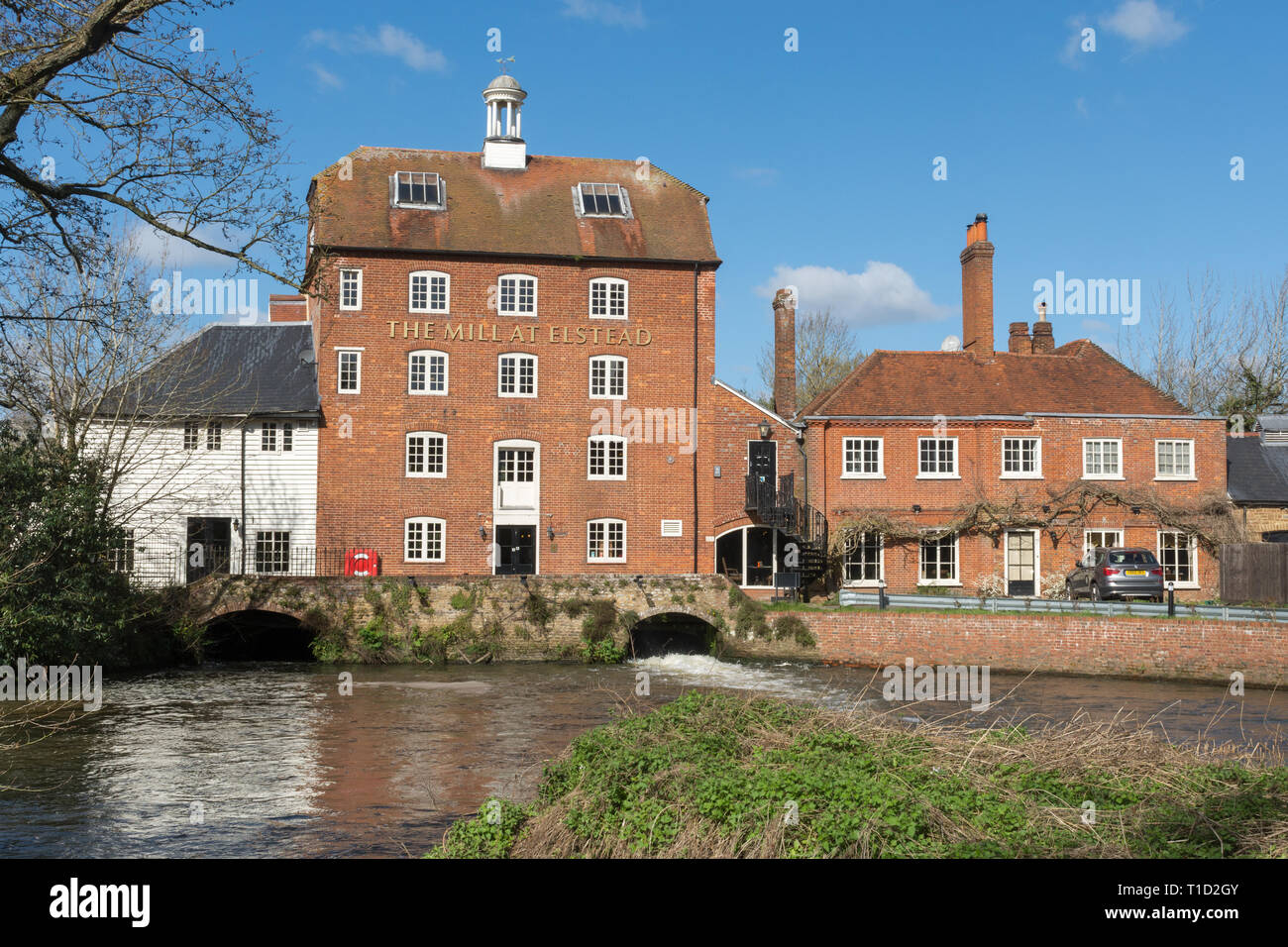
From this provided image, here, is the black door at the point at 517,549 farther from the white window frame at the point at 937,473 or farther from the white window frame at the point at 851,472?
the white window frame at the point at 937,473

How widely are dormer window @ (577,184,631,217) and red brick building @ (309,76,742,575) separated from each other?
109 millimetres

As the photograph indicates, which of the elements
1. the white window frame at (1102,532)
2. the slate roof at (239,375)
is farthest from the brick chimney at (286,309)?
the white window frame at (1102,532)

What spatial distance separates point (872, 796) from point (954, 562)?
25.4 meters

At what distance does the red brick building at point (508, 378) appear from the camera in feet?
102

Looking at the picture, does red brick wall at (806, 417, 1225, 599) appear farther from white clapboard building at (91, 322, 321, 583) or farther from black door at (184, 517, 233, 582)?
black door at (184, 517, 233, 582)

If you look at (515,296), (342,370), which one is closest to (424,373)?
(342,370)

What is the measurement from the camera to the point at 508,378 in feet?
105

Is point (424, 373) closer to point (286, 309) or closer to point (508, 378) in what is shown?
point (508, 378)

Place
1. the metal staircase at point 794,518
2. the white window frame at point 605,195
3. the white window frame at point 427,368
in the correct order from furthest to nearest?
1. the white window frame at point 605,195
2. the metal staircase at point 794,518
3. the white window frame at point 427,368

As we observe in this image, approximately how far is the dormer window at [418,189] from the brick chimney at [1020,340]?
1905cm
